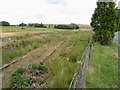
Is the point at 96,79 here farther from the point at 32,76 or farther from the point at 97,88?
the point at 32,76

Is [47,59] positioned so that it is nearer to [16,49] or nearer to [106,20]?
[16,49]

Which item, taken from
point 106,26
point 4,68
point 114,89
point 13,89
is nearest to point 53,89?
point 13,89

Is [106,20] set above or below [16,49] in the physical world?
above

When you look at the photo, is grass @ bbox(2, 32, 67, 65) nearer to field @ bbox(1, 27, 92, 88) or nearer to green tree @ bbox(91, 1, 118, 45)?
field @ bbox(1, 27, 92, 88)

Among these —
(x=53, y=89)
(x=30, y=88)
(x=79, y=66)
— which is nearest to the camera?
(x=79, y=66)

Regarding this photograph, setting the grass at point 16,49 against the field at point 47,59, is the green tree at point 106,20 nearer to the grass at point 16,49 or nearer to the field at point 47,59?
the field at point 47,59

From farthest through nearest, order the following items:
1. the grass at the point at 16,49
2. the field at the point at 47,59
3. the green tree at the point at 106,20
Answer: the green tree at the point at 106,20, the grass at the point at 16,49, the field at the point at 47,59

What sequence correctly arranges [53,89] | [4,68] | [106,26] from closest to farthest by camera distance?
[53,89] < [4,68] < [106,26]

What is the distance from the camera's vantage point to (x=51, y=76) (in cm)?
341

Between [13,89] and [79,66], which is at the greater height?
[79,66]

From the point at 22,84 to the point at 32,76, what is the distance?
528 millimetres

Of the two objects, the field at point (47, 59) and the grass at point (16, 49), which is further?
the grass at point (16, 49)

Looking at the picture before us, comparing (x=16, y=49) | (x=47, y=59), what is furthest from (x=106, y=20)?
(x=16, y=49)

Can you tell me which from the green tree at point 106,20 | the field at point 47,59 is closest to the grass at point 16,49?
the field at point 47,59
